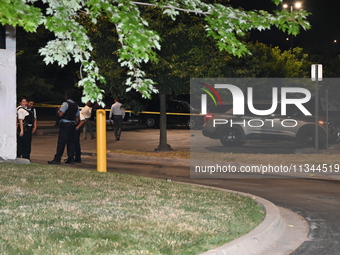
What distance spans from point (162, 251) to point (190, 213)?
2146 millimetres

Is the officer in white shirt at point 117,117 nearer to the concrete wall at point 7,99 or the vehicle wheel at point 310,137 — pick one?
the vehicle wheel at point 310,137

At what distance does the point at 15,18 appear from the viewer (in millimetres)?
6191

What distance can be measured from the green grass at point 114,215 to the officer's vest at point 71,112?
3956 mm

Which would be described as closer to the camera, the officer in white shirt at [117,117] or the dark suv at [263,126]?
the dark suv at [263,126]

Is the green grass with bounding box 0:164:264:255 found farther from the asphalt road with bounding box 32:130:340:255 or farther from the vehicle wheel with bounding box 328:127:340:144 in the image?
the vehicle wheel with bounding box 328:127:340:144

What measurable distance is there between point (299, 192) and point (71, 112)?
680cm

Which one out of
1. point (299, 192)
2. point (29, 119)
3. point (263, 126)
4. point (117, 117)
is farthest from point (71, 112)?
point (117, 117)

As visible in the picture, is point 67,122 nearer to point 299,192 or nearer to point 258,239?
point 299,192

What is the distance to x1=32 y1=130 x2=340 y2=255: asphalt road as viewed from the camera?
820cm

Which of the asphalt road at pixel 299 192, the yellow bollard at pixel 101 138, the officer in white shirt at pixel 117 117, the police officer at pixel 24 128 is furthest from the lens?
the officer in white shirt at pixel 117 117

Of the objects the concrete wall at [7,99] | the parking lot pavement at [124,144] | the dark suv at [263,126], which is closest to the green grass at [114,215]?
the concrete wall at [7,99]

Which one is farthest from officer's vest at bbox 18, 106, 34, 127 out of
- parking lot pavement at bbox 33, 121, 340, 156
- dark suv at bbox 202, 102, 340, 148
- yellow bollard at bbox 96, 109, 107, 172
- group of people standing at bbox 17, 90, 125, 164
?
dark suv at bbox 202, 102, 340, 148

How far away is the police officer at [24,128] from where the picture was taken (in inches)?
631

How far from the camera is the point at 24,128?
16281 mm
